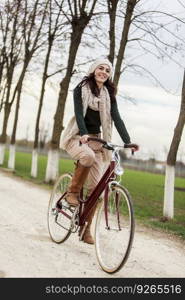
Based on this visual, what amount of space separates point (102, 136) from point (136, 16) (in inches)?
419

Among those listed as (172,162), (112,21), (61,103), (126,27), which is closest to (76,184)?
(172,162)

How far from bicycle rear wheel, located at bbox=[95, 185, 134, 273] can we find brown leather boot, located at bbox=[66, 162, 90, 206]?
0.62 metres

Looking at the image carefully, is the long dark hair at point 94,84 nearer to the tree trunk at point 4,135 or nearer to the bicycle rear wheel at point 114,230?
the bicycle rear wheel at point 114,230

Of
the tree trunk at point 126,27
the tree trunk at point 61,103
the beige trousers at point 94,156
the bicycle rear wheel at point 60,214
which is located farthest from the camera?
the tree trunk at point 61,103

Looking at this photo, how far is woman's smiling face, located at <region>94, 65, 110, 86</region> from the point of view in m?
6.70

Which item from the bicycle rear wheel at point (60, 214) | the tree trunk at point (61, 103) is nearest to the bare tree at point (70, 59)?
the tree trunk at point (61, 103)

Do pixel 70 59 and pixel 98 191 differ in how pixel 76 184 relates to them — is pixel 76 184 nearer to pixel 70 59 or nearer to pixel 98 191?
pixel 98 191

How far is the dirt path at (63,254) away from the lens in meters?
5.79

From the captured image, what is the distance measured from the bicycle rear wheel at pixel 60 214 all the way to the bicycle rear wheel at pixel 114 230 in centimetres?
99

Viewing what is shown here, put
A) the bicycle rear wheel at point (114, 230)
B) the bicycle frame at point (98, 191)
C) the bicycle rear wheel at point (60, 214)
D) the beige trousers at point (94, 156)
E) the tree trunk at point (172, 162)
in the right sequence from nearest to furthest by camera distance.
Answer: the bicycle rear wheel at point (114, 230), the bicycle frame at point (98, 191), the beige trousers at point (94, 156), the bicycle rear wheel at point (60, 214), the tree trunk at point (172, 162)

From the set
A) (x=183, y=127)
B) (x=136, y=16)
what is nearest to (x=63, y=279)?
(x=183, y=127)

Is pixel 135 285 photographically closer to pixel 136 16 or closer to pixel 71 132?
pixel 71 132

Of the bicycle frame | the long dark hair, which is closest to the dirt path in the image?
the bicycle frame

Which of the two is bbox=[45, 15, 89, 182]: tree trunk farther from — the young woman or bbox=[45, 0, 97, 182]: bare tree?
the young woman
